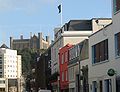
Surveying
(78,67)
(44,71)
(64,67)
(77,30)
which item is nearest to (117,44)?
(78,67)

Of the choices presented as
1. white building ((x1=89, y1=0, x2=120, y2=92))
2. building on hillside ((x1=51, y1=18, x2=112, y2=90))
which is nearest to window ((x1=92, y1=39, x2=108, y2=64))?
white building ((x1=89, y1=0, x2=120, y2=92))

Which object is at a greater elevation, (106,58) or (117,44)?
(117,44)

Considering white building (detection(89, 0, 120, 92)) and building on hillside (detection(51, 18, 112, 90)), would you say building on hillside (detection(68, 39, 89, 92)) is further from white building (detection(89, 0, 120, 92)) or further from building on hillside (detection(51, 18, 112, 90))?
building on hillside (detection(51, 18, 112, 90))

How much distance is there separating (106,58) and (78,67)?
758 inches

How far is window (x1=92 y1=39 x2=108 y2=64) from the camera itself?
176 ft

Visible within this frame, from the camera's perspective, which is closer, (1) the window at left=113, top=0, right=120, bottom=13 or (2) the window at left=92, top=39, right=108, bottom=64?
(1) the window at left=113, top=0, right=120, bottom=13

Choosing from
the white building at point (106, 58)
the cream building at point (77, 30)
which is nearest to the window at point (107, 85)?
the white building at point (106, 58)

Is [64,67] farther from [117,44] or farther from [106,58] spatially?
[117,44]

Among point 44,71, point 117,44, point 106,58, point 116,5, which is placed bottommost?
point 106,58

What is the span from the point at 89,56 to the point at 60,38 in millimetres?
41436

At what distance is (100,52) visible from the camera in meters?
56.4

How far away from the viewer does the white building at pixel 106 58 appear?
48188 mm

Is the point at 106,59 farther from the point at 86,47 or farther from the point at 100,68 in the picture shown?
the point at 86,47

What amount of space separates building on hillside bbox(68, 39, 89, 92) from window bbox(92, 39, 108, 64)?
15.5 ft
